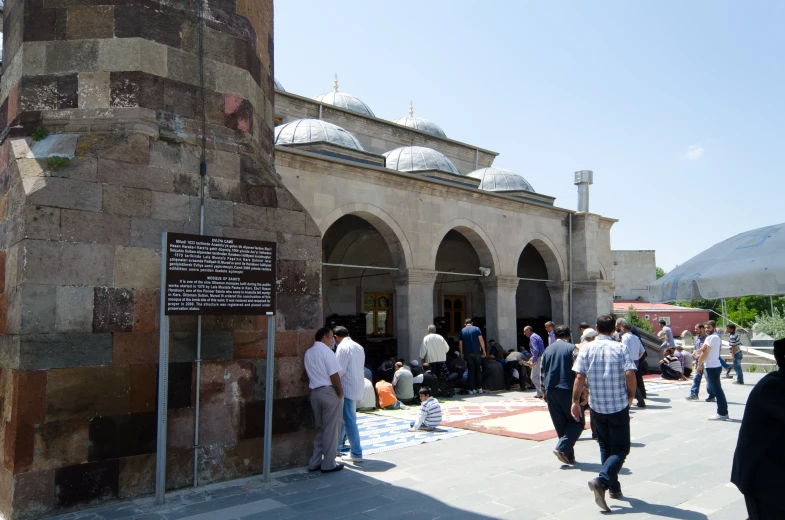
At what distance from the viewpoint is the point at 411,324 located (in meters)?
13.1

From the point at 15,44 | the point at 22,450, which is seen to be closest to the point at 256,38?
the point at 15,44

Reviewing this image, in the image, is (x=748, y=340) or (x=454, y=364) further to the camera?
(x=748, y=340)

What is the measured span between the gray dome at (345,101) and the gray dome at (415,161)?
5525 millimetres

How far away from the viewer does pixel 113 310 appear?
4965 mm

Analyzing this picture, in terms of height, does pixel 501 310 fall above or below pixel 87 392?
above

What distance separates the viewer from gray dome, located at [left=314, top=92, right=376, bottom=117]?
71.8ft

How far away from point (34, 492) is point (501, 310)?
12250mm

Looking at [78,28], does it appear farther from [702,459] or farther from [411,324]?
[411,324]

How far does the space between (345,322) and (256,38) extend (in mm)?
11006

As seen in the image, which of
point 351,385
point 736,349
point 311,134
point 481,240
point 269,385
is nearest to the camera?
point 269,385

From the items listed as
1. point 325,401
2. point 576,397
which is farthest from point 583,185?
point 325,401

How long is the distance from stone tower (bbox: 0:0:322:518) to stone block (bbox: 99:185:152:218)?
0.04 feet

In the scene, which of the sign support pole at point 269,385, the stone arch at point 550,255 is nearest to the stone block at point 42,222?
the sign support pole at point 269,385

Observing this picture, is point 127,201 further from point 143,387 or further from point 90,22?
point 90,22
